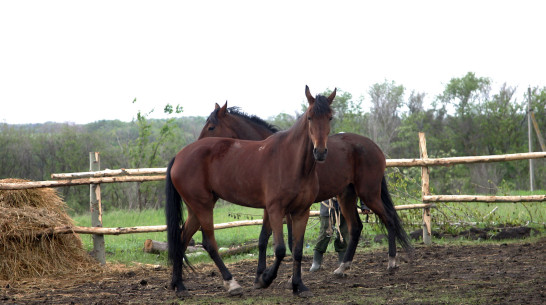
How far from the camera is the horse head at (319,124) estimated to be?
14.8 feet

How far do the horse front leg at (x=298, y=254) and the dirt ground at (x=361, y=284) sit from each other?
0.30 feet

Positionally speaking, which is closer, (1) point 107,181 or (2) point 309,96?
(2) point 309,96

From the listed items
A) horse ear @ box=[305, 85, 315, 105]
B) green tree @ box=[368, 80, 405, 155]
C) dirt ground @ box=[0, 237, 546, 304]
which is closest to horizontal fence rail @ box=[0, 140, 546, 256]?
dirt ground @ box=[0, 237, 546, 304]

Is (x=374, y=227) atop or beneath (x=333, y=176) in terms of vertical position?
beneath

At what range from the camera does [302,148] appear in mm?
4883

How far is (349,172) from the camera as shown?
639 cm

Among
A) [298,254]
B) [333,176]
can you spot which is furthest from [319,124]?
[333,176]

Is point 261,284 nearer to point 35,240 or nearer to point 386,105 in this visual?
point 35,240

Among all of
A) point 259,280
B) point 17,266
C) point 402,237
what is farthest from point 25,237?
point 402,237

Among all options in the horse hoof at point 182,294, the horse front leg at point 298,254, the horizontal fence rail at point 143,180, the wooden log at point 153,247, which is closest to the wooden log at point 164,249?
the wooden log at point 153,247

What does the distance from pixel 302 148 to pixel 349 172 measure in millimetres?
1676

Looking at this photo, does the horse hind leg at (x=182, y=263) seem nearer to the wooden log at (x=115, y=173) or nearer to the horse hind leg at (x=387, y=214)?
the wooden log at (x=115, y=173)

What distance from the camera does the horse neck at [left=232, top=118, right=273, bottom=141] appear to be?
6.68 meters

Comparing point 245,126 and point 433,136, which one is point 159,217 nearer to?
point 245,126
